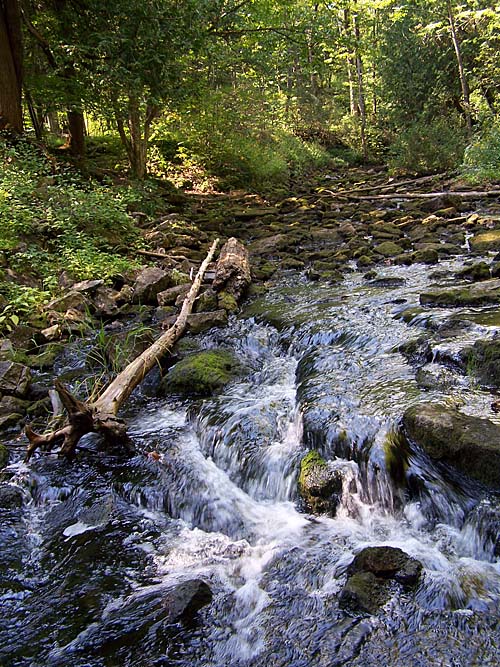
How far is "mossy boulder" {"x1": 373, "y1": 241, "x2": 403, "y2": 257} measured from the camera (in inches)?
394

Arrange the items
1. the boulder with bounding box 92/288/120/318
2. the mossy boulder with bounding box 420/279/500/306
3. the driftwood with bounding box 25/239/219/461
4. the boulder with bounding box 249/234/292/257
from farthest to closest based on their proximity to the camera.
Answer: the boulder with bounding box 249/234/292/257, the boulder with bounding box 92/288/120/318, the mossy boulder with bounding box 420/279/500/306, the driftwood with bounding box 25/239/219/461

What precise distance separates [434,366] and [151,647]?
3522mm

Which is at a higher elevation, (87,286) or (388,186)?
(388,186)

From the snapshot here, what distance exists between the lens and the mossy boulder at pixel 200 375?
559 cm

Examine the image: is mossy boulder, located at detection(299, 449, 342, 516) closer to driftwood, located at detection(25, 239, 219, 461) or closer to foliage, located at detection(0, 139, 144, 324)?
driftwood, located at detection(25, 239, 219, 461)

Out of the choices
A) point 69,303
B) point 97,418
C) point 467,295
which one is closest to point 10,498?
point 97,418

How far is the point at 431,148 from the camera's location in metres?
19.8

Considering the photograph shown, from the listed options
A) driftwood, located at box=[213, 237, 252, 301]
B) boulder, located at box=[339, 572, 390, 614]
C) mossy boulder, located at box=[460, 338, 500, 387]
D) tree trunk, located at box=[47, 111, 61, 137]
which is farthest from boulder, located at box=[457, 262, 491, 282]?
tree trunk, located at box=[47, 111, 61, 137]

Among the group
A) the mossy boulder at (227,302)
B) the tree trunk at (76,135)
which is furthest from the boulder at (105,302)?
the tree trunk at (76,135)

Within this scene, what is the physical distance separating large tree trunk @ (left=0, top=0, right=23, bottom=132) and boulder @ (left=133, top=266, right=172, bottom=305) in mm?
6142

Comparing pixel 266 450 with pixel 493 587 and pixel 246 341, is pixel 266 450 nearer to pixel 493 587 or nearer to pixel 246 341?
pixel 493 587

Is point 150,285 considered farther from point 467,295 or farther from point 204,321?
point 467,295

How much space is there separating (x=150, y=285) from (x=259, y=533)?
5.57m

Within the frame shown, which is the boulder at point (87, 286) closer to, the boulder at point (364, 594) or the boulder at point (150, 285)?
the boulder at point (150, 285)
